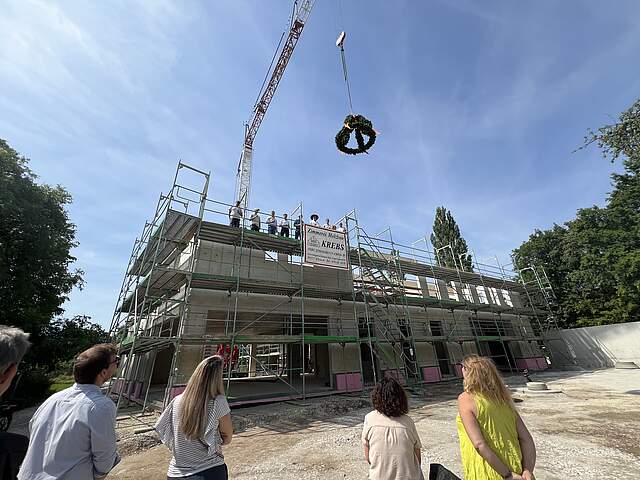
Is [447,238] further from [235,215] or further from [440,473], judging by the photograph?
[440,473]

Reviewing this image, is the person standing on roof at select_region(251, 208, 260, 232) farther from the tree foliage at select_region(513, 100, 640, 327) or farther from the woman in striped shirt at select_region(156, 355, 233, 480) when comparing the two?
the tree foliage at select_region(513, 100, 640, 327)

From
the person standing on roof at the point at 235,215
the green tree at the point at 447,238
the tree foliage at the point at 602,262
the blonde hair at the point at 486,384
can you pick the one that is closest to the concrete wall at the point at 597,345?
the tree foliage at the point at 602,262

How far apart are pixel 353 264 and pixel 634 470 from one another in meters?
11.4

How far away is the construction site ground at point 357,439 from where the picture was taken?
4.77 meters

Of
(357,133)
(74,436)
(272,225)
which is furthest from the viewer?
(272,225)

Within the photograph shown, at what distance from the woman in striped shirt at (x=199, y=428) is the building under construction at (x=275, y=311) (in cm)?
725

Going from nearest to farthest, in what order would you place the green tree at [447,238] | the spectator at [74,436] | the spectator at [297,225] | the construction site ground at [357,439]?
the spectator at [74,436] < the construction site ground at [357,439] < the spectator at [297,225] < the green tree at [447,238]

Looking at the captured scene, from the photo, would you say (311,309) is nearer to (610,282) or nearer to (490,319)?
(490,319)

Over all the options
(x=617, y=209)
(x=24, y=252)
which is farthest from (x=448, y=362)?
(x=24, y=252)

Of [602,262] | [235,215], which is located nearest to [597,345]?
[602,262]

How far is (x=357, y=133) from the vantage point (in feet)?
24.6

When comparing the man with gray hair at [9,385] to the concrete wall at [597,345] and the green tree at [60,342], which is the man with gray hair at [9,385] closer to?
the green tree at [60,342]

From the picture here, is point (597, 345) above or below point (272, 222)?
below

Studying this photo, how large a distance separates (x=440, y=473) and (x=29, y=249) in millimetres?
17115
